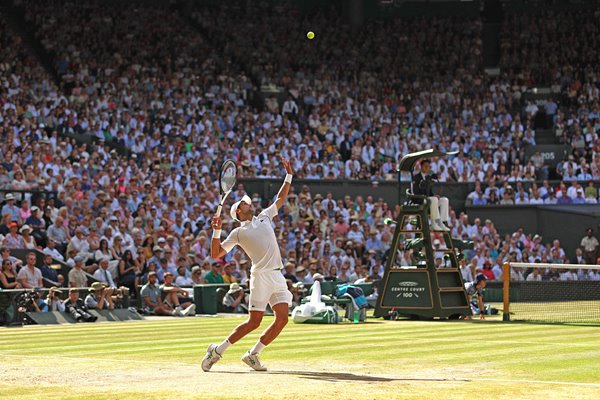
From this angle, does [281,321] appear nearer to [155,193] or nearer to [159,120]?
[155,193]

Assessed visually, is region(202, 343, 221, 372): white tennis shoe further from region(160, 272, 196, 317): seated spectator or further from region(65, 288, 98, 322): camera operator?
region(160, 272, 196, 317): seated spectator

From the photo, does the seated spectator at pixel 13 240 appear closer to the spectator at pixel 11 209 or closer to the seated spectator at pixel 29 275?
the spectator at pixel 11 209

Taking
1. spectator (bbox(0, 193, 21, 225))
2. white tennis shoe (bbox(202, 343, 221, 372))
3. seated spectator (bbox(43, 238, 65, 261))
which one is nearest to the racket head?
white tennis shoe (bbox(202, 343, 221, 372))

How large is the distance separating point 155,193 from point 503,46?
23109 millimetres

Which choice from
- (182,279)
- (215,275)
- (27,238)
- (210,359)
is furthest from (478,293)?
(210,359)

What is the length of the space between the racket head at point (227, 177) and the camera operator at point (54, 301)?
10.6 m

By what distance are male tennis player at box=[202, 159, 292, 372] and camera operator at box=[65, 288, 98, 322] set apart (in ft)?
36.5

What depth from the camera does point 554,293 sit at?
27.2 meters

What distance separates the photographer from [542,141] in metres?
42.1

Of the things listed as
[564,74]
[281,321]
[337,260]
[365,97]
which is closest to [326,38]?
[365,97]

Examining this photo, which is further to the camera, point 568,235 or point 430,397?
point 568,235

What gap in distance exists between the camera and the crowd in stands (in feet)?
90.7

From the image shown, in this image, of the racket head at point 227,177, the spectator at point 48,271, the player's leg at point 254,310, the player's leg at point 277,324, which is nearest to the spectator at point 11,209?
the spectator at point 48,271

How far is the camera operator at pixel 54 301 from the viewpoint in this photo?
72.8 ft
